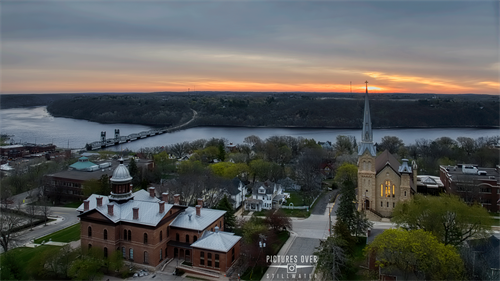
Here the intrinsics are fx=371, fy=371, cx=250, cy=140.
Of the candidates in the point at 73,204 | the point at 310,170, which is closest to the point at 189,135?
the point at 310,170

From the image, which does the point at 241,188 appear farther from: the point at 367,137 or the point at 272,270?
the point at 272,270

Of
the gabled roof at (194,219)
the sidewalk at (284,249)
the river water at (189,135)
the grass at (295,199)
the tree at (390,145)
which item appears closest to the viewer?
the sidewalk at (284,249)

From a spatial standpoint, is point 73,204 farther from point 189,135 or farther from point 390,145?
point 189,135

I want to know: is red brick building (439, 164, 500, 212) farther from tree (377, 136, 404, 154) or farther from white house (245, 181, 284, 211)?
tree (377, 136, 404, 154)

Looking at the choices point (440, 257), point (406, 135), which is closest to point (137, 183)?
point (440, 257)

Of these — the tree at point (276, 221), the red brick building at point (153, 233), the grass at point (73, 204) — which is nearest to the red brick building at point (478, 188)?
the tree at point (276, 221)

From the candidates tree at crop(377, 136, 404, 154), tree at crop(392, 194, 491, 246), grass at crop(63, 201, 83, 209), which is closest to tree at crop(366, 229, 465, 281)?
tree at crop(392, 194, 491, 246)

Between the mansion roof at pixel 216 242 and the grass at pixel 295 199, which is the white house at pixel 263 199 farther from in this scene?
the mansion roof at pixel 216 242
